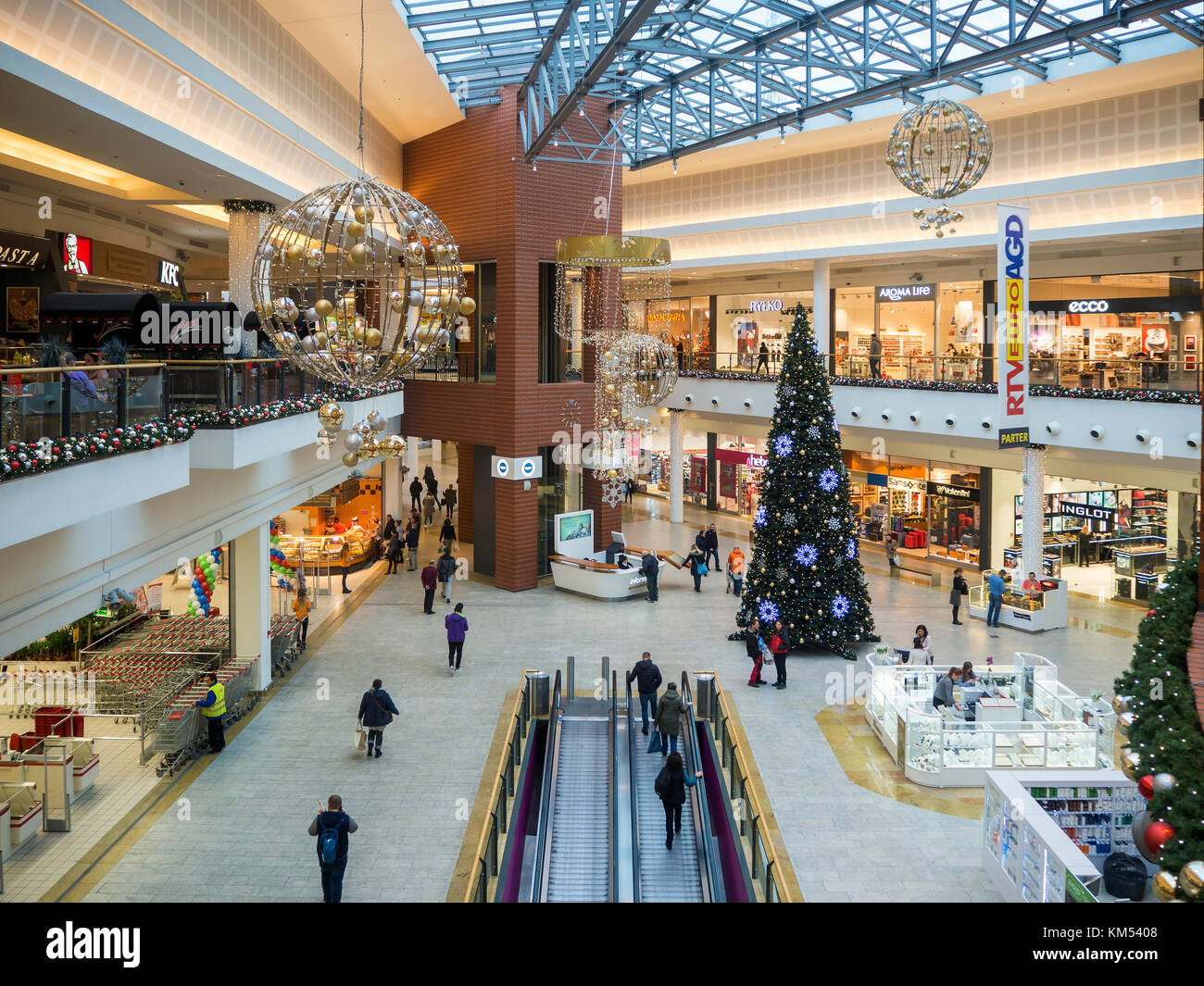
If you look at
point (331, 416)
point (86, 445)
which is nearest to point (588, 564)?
point (86, 445)

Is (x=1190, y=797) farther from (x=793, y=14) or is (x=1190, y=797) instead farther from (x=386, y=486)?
(x=386, y=486)

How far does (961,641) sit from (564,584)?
8.65 meters

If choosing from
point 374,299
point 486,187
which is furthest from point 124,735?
point 486,187

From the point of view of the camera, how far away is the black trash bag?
24.5 ft

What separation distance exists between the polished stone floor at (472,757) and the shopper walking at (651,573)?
1.03ft

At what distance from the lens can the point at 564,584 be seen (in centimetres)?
2191

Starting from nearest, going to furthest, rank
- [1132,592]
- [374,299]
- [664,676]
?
1. [374,299]
2. [664,676]
3. [1132,592]

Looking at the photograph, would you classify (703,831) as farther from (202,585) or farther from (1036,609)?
(202,585)

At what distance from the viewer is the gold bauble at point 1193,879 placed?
12.6ft

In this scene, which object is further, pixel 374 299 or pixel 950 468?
pixel 950 468

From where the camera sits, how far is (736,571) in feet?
72.7

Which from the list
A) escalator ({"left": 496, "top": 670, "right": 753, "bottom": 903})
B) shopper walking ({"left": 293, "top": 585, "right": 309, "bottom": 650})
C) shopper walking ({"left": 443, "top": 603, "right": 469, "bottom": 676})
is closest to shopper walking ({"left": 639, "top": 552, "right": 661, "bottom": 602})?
shopper walking ({"left": 443, "top": 603, "right": 469, "bottom": 676})

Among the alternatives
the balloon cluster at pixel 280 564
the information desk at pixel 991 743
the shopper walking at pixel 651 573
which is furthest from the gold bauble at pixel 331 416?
the shopper walking at pixel 651 573
